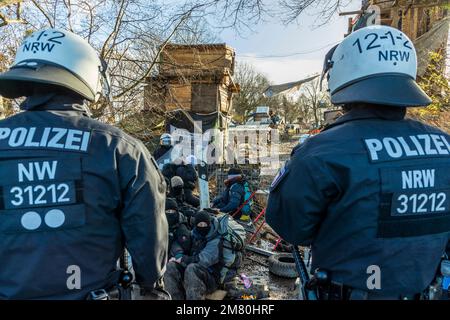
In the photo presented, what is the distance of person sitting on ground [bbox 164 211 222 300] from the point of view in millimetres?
3871

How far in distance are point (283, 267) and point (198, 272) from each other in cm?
166

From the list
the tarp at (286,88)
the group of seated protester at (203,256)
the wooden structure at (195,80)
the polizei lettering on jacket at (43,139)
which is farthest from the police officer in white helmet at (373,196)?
the tarp at (286,88)

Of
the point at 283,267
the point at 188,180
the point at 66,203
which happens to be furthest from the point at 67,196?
the point at 188,180

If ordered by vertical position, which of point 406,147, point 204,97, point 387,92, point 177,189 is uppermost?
point 204,97

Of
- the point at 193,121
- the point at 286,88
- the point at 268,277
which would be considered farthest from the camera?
the point at 286,88

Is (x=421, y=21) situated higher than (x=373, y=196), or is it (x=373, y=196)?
(x=421, y=21)

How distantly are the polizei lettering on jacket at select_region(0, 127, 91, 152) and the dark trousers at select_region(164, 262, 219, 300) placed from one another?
8.59 ft

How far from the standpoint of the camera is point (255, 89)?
127ft

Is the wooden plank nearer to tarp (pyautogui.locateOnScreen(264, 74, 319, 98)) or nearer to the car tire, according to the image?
the car tire

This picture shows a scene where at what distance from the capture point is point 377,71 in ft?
5.93

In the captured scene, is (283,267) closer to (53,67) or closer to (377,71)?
(377,71)

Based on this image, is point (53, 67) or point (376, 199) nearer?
point (376, 199)
